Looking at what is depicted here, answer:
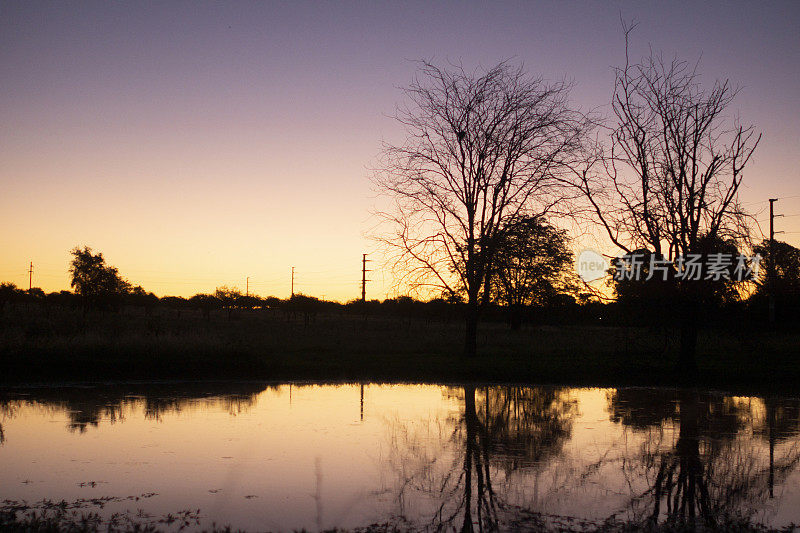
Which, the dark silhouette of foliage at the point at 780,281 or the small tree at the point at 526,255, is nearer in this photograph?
the dark silhouette of foliage at the point at 780,281

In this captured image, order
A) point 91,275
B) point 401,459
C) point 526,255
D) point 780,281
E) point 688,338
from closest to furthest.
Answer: point 401,459 → point 688,338 → point 526,255 → point 780,281 → point 91,275

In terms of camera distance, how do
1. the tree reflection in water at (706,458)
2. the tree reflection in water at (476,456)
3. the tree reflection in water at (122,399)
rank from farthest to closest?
the tree reflection in water at (122,399)
the tree reflection in water at (706,458)
the tree reflection in water at (476,456)

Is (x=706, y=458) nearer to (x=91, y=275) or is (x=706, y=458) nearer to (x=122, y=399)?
(x=122, y=399)

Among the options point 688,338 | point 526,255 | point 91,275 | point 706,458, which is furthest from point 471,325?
point 91,275

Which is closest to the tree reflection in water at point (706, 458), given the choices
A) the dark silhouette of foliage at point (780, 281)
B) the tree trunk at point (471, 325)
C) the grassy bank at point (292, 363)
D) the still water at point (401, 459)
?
the still water at point (401, 459)

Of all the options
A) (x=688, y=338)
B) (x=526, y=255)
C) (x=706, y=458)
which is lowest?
(x=706, y=458)

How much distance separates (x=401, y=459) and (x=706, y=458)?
485 cm

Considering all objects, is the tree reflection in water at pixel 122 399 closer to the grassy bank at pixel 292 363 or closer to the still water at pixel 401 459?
the still water at pixel 401 459

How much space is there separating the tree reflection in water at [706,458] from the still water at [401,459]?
4cm

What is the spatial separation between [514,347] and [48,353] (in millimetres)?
22890

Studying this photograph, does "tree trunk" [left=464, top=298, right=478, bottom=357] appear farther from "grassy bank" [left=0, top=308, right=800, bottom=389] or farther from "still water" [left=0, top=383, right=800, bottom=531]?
"still water" [left=0, top=383, right=800, bottom=531]

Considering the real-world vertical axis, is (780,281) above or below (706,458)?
above

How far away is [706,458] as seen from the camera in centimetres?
1033

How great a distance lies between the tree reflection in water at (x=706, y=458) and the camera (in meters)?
7.57
